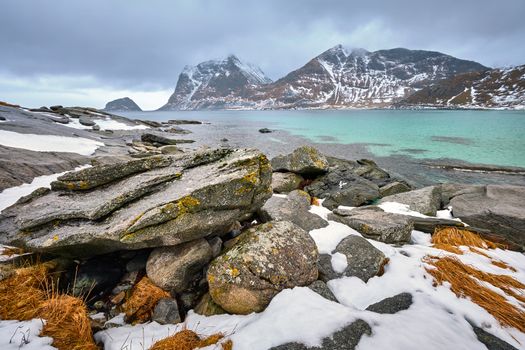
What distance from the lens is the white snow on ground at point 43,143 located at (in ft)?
57.9

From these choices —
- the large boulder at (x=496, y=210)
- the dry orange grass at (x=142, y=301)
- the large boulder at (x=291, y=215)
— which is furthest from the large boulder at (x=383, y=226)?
the dry orange grass at (x=142, y=301)

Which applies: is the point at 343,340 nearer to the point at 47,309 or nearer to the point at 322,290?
the point at 322,290

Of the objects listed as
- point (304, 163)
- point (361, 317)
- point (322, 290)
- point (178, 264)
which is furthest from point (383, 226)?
point (304, 163)

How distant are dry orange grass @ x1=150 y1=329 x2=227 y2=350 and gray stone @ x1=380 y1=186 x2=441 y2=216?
37.2 ft

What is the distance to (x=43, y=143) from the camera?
19.5 meters

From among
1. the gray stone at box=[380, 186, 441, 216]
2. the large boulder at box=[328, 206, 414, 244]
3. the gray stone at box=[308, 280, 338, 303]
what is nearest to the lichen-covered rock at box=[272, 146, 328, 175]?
the gray stone at box=[380, 186, 441, 216]

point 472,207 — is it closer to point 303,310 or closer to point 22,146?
point 303,310

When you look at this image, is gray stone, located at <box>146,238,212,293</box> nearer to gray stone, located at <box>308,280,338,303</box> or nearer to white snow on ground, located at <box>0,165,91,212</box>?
gray stone, located at <box>308,280,338,303</box>

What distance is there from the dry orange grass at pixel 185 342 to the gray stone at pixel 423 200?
11.3 metres

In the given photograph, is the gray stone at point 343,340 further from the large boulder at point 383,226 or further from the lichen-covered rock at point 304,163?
the lichen-covered rock at point 304,163

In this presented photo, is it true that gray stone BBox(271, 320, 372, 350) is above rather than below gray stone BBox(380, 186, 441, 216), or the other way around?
above

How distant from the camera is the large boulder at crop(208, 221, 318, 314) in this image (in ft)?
17.2

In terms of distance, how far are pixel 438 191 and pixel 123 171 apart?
15954 millimetres

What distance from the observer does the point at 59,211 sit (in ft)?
21.2
